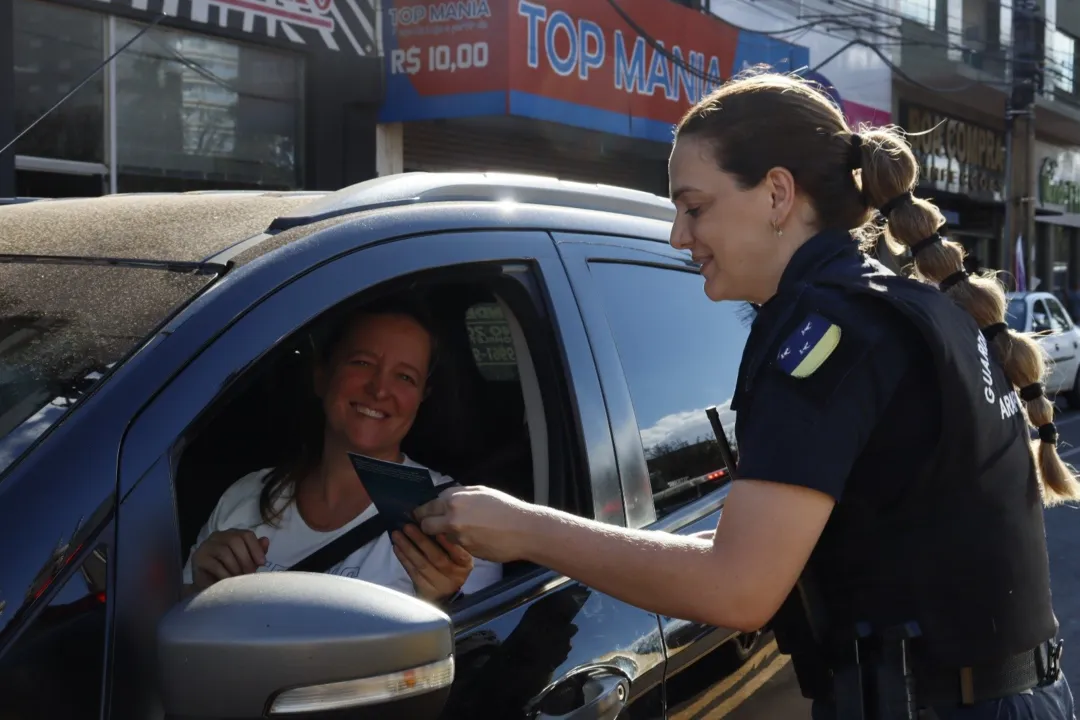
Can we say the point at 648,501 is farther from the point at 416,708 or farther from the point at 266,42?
the point at 266,42

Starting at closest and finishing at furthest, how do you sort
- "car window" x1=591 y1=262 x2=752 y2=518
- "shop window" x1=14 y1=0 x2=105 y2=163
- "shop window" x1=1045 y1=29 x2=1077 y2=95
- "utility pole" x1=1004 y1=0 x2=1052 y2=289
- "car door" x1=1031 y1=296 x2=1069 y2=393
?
"car window" x1=591 y1=262 x2=752 y2=518, "shop window" x1=14 y1=0 x2=105 y2=163, "car door" x1=1031 y1=296 x2=1069 y2=393, "utility pole" x1=1004 y1=0 x2=1052 y2=289, "shop window" x1=1045 y1=29 x2=1077 y2=95

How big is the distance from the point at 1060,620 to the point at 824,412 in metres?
4.93

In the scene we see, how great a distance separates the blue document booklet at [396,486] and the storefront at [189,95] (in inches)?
273

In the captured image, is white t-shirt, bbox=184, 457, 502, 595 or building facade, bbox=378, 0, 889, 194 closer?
white t-shirt, bbox=184, 457, 502, 595

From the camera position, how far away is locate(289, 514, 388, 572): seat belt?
2080 millimetres

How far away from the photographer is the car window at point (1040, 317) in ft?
46.8

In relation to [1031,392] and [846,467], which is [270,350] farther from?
[1031,392]

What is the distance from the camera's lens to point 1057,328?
14.1 meters

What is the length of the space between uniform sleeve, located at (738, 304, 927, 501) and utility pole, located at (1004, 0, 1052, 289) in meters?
19.9

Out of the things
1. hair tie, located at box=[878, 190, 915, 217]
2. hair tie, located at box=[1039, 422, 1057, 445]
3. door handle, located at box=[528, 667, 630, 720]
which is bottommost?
door handle, located at box=[528, 667, 630, 720]

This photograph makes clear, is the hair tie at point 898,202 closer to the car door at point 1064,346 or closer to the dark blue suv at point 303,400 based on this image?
the dark blue suv at point 303,400

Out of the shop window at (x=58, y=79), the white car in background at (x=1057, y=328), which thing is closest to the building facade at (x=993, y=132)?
the white car in background at (x=1057, y=328)

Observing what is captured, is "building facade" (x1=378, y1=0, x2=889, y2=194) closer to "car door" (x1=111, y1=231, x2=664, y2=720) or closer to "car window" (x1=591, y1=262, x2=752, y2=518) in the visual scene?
"car window" (x1=591, y1=262, x2=752, y2=518)

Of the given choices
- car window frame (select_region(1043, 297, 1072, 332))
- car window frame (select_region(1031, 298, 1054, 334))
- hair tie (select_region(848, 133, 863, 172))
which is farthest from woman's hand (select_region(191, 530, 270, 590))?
car window frame (select_region(1043, 297, 1072, 332))
